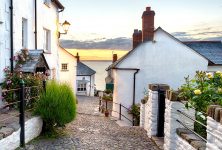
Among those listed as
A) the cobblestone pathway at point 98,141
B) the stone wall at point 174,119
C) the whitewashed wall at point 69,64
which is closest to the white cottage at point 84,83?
the whitewashed wall at point 69,64

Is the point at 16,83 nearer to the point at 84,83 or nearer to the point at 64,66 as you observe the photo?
the point at 64,66

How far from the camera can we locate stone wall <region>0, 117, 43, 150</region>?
6.37m

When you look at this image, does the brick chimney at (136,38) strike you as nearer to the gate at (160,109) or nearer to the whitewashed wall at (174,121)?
the gate at (160,109)

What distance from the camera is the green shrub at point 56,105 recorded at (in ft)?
27.6

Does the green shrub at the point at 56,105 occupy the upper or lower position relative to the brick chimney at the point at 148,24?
lower

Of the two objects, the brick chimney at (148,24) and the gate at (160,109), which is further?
the brick chimney at (148,24)

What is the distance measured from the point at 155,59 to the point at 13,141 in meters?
13.2

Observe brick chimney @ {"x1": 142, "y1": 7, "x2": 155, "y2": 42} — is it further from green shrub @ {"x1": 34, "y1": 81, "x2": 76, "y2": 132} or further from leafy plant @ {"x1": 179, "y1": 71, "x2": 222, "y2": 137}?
leafy plant @ {"x1": 179, "y1": 71, "x2": 222, "y2": 137}

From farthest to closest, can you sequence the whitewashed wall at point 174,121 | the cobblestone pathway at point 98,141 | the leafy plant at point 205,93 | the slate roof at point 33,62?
the slate roof at point 33,62, the cobblestone pathway at point 98,141, the whitewashed wall at point 174,121, the leafy plant at point 205,93

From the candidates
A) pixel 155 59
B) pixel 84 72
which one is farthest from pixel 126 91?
pixel 84 72

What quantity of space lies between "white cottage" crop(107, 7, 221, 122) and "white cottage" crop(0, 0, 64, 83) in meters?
4.67

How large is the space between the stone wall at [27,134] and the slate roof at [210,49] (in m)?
17.4

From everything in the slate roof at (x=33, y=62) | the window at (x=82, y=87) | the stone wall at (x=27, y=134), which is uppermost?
the slate roof at (x=33, y=62)

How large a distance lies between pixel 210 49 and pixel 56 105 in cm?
2008
